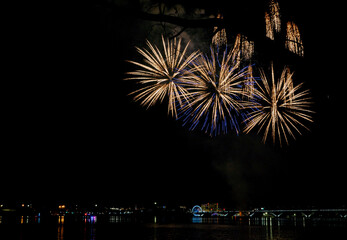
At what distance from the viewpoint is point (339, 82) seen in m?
4.68

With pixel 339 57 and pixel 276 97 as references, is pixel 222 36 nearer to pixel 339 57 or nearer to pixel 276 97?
pixel 339 57

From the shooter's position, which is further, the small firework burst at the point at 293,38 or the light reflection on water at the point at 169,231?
the light reflection on water at the point at 169,231

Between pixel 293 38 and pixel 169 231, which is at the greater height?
pixel 293 38

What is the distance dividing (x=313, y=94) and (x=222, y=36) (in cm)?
211

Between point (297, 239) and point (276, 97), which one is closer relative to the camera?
point (276, 97)

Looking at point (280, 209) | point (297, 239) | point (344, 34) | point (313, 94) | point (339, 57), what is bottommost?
point (280, 209)

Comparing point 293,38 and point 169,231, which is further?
point 169,231

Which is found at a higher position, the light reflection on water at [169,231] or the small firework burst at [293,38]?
the small firework burst at [293,38]

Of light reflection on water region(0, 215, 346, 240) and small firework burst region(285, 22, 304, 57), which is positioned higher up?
small firework burst region(285, 22, 304, 57)

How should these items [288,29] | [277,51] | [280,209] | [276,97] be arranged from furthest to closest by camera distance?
[280,209], [276,97], [288,29], [277,51]

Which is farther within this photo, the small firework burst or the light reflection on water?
the light reflection on water

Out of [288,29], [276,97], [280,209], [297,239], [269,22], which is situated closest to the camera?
[269,22]

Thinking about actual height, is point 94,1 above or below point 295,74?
above

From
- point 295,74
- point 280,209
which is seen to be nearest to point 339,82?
point 295,74
